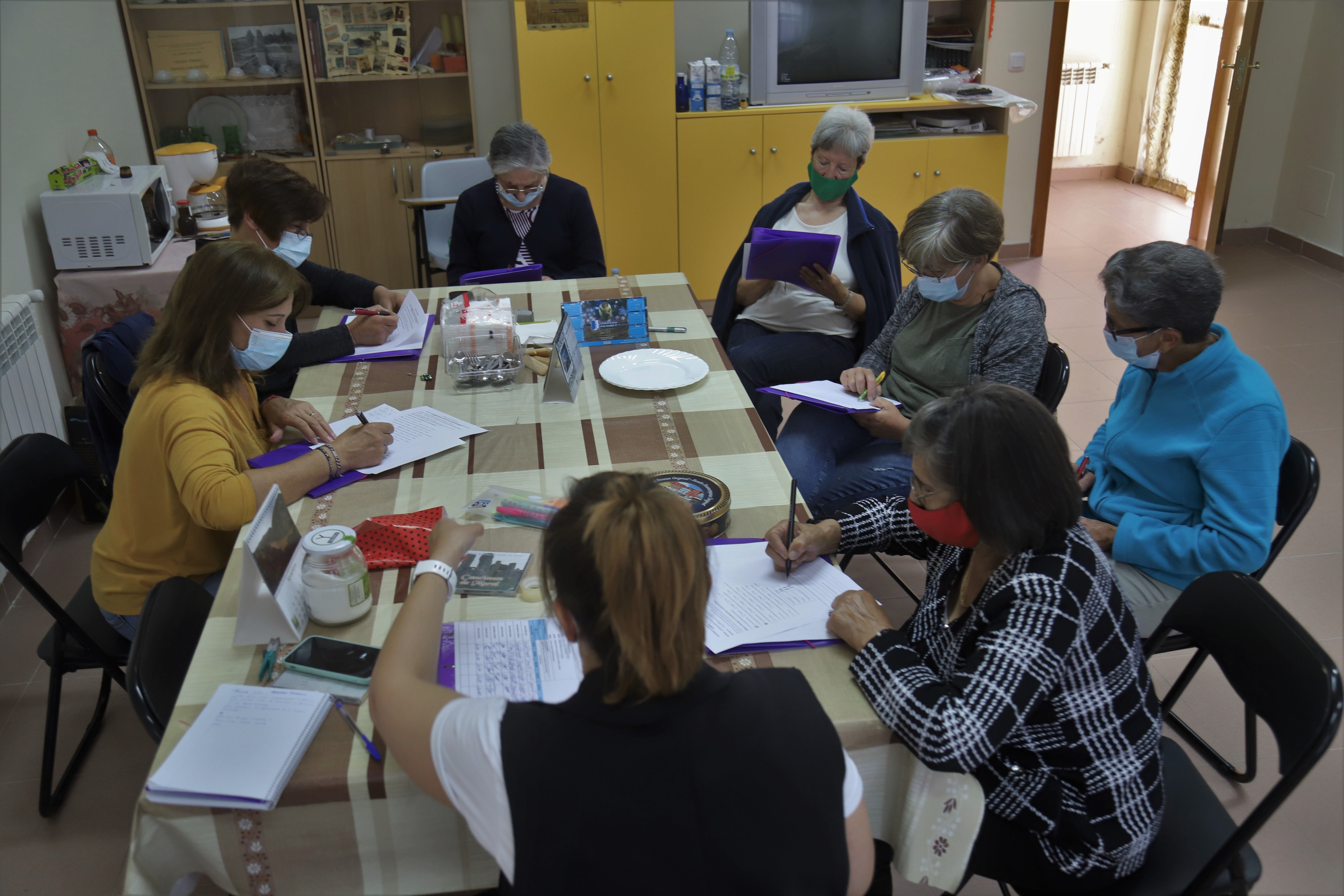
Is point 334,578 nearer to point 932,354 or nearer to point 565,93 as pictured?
point 932,354

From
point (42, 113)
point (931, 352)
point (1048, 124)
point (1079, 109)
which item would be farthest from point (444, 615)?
point (1079, 109)

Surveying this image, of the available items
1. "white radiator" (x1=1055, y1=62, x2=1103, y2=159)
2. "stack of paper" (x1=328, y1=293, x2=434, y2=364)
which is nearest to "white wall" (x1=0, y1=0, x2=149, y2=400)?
"stack of paper" (x1=328, y1=293, x2=434, y2=364)

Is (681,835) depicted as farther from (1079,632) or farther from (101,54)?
(101,54)

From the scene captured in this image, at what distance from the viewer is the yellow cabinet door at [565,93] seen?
4.70 m

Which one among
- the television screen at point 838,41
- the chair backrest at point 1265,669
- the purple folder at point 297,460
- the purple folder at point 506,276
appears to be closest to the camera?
the chair backrest at point 1265,669

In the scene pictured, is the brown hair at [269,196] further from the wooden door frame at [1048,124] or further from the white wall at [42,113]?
the wooden door frame at [1048,124]

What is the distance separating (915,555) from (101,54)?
4430 millimetres

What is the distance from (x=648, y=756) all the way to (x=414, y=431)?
139cm

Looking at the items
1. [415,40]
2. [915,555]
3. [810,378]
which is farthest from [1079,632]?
[415,40]

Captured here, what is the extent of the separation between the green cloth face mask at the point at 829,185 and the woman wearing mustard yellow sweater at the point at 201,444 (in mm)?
1754

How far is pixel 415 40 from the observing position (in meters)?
5.11

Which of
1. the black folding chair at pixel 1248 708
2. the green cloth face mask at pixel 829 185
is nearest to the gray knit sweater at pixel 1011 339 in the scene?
the green cloth face mask at pixel 829 185

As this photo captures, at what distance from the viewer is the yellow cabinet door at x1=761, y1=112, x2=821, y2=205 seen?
4.97 meters

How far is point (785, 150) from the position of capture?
5.05m
